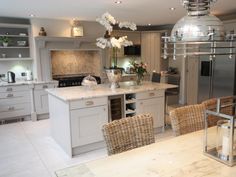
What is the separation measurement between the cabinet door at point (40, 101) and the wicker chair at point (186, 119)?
3.83 meters

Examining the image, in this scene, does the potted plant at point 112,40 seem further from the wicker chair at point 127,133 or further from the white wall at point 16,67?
the white wall at point 16,67

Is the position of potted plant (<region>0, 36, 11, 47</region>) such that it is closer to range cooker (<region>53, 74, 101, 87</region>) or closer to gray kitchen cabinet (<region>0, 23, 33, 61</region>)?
→ gray kitchen cabinet (<region>0, 23, 33, 61</region>)

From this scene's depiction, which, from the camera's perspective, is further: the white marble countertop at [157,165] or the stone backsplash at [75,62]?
the stone backsplash at [75,62]

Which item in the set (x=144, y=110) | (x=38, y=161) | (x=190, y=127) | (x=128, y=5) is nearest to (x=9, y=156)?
(x=38, y=161)

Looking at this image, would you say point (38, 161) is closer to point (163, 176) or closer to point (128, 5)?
point (163, 176)

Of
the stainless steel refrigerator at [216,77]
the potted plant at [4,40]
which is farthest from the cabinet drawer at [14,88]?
the stainless steel refrigerator at [216,77]

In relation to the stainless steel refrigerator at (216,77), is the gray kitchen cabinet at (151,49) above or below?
above

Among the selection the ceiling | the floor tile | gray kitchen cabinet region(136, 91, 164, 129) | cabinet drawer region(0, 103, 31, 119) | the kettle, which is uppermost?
the ceiling

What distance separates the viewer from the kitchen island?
10.4ft

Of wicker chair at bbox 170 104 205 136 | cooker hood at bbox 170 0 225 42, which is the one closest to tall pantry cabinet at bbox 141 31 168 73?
wicker chair at bbox 170 104 205 136

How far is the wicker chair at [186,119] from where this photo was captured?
2.06 meters

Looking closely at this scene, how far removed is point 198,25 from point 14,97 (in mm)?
4684

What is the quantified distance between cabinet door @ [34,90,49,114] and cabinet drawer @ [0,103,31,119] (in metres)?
0.21

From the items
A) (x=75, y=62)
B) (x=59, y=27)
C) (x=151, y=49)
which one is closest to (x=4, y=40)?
(x=59, y=27)
